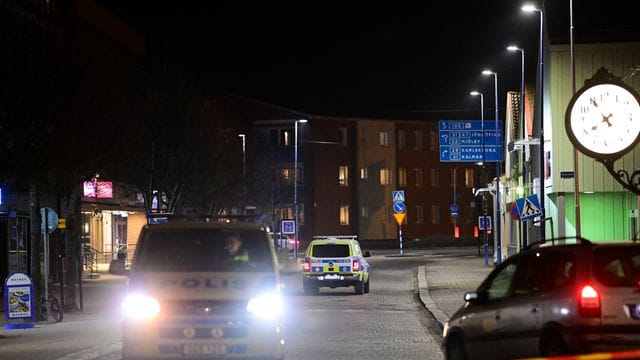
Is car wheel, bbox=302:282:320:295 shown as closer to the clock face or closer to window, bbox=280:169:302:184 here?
the clock face

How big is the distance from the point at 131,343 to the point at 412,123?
7876cm

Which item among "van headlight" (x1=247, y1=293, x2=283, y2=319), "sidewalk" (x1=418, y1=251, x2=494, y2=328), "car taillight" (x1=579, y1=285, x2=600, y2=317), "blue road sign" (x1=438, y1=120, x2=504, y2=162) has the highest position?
"blue road sign" (x1=438, y1=120, x2=504, y2=162)

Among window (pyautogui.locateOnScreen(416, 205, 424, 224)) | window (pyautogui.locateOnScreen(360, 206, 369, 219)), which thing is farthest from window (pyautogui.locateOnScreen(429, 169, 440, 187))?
window (pyautogui.locateOnScreen(360, 206, 369, 219))

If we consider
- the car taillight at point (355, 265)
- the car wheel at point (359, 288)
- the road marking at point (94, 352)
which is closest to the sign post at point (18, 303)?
the road marking at point (94, 352)

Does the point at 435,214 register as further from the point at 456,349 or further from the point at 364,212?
the point at 456,349

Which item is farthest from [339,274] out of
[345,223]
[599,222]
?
[345,223]

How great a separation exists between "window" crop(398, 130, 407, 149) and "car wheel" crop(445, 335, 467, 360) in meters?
76.6

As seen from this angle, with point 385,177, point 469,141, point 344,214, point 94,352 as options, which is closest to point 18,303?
point 94,352

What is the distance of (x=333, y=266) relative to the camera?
106 feet

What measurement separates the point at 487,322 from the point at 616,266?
5.46 ft

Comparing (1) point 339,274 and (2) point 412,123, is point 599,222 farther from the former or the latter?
(2) point 412,123

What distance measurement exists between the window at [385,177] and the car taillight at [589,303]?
78.1 meters

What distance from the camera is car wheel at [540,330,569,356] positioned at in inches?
414

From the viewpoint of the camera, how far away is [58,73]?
2478 centimetres
